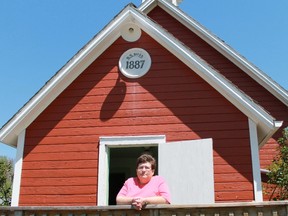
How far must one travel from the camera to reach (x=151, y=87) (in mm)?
7953

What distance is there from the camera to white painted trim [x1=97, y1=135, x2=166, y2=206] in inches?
294

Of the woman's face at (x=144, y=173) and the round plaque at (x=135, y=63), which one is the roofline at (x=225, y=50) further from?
the woman's face at (x=144, y=173)

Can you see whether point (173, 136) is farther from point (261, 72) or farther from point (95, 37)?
point (261, 72)

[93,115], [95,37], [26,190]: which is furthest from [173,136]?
[26,190]

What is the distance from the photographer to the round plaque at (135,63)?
805 centimetres

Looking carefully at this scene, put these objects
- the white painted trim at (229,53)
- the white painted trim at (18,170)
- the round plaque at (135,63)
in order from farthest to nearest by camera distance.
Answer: the white painted trim at (229,53), the round plaque at (135,63), the white painted trim at (18,170)

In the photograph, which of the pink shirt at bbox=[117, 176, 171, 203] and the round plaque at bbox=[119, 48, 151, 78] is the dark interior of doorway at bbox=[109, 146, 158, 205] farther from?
the pink shirt at bbox=[117, 176, 171, 203]

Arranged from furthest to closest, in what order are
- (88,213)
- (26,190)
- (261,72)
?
(261,72)
(26,190)
(88,213)

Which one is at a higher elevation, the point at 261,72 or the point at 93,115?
the point at 261,72

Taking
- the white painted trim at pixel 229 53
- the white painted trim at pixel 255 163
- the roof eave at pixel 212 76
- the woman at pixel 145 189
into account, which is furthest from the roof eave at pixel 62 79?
the white painted trim at pixel 229 53

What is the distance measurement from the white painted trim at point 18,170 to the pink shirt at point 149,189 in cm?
365

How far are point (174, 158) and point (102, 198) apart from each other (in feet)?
4.86

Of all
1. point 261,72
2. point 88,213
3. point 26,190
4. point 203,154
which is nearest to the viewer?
point 88,213

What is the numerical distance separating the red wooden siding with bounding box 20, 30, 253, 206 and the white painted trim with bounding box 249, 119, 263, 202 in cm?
9
